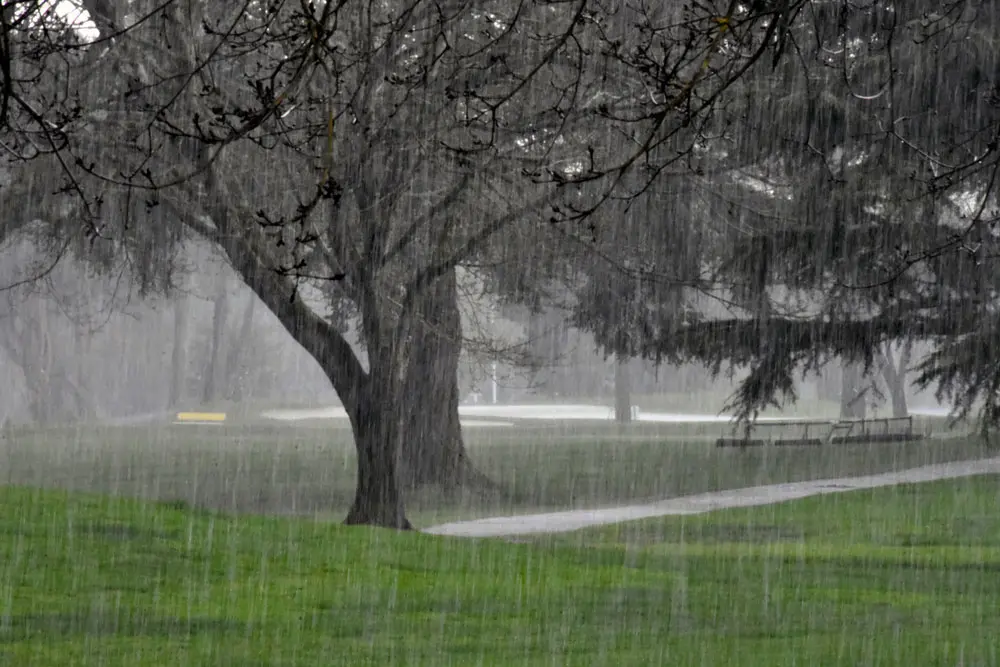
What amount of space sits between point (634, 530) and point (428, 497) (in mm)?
6503

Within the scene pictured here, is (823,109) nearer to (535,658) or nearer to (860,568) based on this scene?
(860,568)

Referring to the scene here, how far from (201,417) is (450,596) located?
165 ft

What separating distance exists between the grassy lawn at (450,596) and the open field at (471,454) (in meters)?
6.83

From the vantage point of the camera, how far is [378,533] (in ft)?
47.0

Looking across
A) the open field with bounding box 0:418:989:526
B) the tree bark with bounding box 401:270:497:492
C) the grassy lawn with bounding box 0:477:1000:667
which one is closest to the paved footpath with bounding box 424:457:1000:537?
the open field with bounding box 0:418:989:526

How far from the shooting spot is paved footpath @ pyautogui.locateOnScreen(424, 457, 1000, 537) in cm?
1828

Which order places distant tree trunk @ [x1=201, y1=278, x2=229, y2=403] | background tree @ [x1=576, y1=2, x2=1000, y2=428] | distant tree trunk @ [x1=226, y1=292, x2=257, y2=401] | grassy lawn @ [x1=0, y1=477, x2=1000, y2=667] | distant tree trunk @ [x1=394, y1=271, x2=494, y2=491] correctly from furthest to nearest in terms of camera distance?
distant tree trunk @ [x1=226, y1=292, x2=257, y2=401]
distant tree trunk @ [x1=201, y1=278, x2=229, y2=403]
distant tree trunk @ [x1=394, y1=271, x2=494, y2=491]
background tree @ [x1=576, y1=2, x2=1000, y2=428]
grassy lawn @ [x1=0, y1=477, x2=1000, y2=667]

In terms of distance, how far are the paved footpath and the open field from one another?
3.47 ft

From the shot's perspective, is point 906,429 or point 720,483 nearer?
point 720,483

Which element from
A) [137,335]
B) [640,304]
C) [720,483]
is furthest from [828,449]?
[137,335]

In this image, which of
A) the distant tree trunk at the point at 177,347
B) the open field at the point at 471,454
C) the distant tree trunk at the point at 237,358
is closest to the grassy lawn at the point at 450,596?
the open field at the point at 471,454

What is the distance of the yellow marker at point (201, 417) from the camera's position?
5822cm

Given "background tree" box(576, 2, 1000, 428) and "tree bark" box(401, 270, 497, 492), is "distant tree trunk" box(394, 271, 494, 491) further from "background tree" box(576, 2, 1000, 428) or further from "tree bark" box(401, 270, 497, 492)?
"background tree" box(576, 2, 1000, 428)

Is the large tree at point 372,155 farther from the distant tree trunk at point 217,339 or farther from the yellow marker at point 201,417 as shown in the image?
the yellow marker at point 201,417
